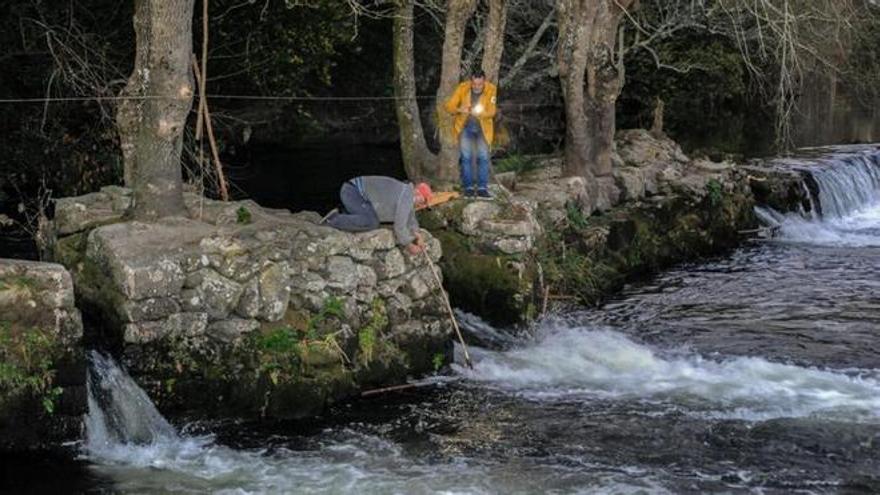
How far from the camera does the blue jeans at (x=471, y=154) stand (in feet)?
42.4

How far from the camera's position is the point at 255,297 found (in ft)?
A: 30.8

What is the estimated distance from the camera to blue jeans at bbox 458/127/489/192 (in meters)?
12.9

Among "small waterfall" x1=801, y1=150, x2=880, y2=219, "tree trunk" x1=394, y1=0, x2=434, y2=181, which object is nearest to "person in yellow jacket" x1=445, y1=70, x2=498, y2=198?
"tree trunk" x1=394, y1=0, x2=434, y2=181

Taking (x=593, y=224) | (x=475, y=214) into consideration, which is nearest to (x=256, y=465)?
(x=475, y=214)

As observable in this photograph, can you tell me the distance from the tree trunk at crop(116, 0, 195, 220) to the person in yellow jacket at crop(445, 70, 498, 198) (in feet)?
12.5

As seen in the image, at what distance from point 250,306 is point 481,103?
15.3 feet

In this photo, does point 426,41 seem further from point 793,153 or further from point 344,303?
point 344,303

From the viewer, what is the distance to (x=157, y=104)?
33.0 feet

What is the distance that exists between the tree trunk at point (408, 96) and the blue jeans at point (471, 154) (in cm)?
162

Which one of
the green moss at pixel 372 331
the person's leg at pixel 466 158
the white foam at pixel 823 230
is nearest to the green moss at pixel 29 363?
the green moss at pixel 372 331

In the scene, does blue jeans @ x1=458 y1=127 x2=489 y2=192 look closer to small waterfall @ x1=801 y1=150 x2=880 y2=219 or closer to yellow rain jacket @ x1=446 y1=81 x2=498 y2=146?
yellow rain jacket @ x1=446 y1=81 x2=498 y2=146

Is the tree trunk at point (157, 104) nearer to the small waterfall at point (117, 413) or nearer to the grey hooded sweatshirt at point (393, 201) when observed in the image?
the grey hooded sweatshirt at point (393, 201)

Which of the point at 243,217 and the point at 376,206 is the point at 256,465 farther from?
the point at 376,206

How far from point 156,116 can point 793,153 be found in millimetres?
18848
